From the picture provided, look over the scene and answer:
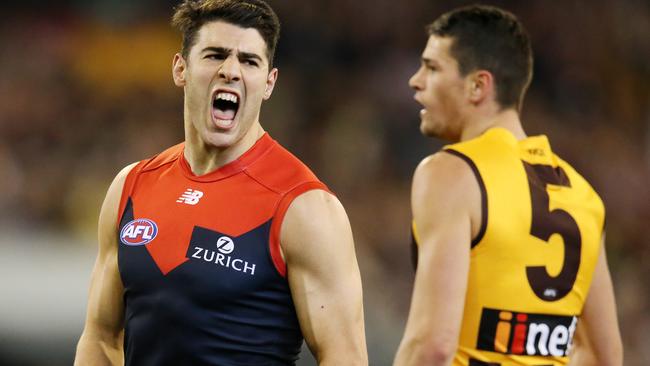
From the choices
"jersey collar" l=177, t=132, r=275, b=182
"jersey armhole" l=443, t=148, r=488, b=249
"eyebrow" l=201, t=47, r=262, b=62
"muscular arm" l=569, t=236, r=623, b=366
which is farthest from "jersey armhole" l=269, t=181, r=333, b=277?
"muscular arm" l=569, t=236, r=623, b=366

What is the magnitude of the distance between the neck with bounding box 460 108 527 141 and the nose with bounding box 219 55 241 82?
1.09 metres

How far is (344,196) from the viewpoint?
32.4 feet

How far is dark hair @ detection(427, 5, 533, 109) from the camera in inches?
173

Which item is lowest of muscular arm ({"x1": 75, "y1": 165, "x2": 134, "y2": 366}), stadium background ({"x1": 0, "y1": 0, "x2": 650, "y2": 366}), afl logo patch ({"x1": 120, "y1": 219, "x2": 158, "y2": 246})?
muscular arm ({"x1": 75, "y1": 165, "x2": 134, "y2": 366})

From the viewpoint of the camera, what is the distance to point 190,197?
371 cm

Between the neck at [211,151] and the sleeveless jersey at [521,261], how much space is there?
780 mm

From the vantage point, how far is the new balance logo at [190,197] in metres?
3.69

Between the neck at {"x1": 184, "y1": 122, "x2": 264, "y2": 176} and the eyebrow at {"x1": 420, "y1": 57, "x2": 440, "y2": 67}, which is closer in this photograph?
the neck at {"x1": 184, "y1": 122, "x2": 264, "y2": 176}

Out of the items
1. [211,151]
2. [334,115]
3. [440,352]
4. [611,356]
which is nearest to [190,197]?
[211,151]

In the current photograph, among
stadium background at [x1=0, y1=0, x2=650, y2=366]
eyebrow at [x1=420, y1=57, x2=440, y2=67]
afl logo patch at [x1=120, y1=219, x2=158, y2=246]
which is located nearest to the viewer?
afl logo patch at [x1=120, y1=219, x2=158, y2=246]

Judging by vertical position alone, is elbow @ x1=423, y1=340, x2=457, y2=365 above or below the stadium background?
below

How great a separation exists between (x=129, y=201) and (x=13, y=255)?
490 centimetres

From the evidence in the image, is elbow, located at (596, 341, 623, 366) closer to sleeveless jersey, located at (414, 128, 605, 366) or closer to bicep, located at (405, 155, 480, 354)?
sleeveless jersey, located at (414, 128, 605, 366)

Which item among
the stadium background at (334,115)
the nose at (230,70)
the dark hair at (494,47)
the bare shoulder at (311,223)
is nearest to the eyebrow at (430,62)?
the dark hair at (494,47)
